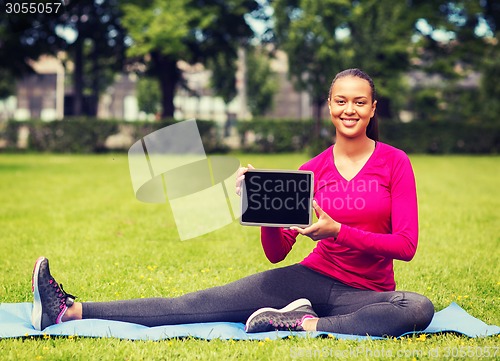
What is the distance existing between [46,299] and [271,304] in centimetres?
147

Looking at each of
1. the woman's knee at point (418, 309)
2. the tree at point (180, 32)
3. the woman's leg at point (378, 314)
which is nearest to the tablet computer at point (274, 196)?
the woman's leg at point (378, 314)

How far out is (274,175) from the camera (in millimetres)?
3891

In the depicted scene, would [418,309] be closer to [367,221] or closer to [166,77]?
[367,221]

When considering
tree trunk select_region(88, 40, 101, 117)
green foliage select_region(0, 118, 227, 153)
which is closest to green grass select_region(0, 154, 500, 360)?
green foliage select_region(0, 118, 227, 153)

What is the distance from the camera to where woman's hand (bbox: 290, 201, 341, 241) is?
3.75m

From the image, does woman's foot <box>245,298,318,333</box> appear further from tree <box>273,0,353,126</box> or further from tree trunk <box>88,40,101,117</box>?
tree trunk <box>88,40,101,117</box>

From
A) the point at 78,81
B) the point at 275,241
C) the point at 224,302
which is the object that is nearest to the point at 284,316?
the point at 224,302

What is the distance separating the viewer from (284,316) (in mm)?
4359

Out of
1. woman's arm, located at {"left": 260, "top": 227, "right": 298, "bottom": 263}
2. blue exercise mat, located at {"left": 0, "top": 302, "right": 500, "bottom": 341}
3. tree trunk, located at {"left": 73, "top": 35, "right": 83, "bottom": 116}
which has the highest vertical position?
tree trunk, located at {"left": 73, "top": 35, "right": 83, "bottom": 116}

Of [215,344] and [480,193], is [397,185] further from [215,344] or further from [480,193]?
[480,193]

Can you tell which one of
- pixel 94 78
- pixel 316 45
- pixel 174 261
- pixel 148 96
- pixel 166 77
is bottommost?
pixel 174 261

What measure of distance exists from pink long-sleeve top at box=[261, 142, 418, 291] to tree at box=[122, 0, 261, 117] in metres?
27.5

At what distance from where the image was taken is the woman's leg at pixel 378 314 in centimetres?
421

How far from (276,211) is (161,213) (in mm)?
7943
